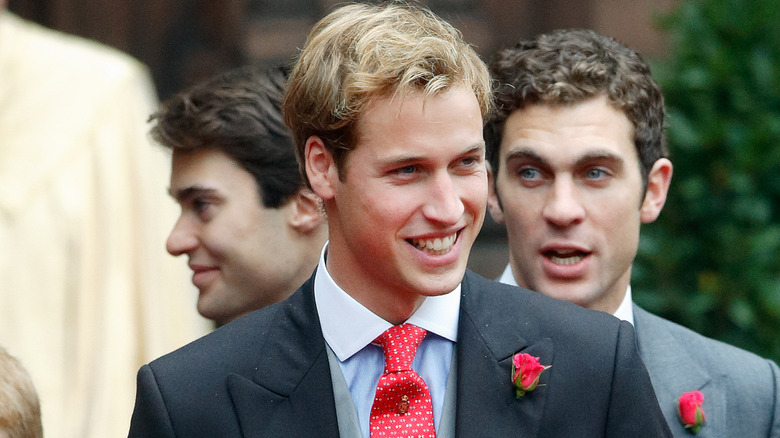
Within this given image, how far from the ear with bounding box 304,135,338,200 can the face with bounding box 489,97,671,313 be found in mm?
681

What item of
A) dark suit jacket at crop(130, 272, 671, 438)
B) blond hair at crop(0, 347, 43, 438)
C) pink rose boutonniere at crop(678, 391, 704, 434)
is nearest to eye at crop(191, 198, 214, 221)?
blond hair at crop(0, 347, 43, 438)

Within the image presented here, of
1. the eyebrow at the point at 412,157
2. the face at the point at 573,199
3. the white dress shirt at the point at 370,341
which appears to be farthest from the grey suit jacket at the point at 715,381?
the eyebrow at the point at 412,157

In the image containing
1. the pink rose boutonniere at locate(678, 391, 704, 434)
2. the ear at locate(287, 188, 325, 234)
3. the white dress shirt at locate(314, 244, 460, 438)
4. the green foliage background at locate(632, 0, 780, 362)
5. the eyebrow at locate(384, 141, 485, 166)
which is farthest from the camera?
the green foliage background at locate(632, 0, 780, 362)

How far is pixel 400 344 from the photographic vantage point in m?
2.62

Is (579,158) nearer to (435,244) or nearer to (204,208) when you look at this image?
(435,244)

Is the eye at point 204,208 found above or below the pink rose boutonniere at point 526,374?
above

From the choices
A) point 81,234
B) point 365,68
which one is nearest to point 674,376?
point 365,68

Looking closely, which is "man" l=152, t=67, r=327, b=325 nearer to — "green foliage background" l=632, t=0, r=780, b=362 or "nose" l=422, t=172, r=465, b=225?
"nose" l=422, t=172, r=465, b=225

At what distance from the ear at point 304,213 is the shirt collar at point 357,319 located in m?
0.76

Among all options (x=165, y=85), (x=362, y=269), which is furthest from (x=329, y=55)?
(x=165, y=85)

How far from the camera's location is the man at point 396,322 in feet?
8.34

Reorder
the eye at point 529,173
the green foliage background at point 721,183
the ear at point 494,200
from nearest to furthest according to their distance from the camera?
1. the eye at point 529,173
2. the ear at point 494,200
3. the green foliage background at point 721,183

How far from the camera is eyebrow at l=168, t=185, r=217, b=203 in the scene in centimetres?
343

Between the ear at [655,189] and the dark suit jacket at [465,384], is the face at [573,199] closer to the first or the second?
the ear at [655,189]
